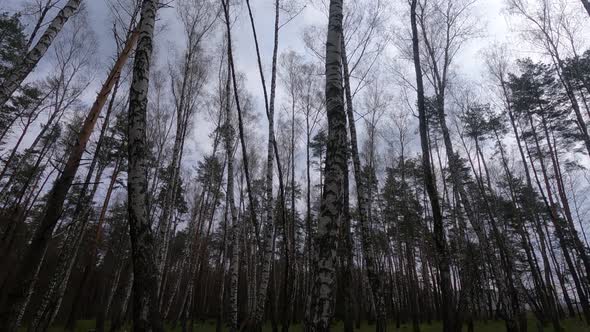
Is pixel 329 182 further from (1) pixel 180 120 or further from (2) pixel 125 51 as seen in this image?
(1) pixel 180 120

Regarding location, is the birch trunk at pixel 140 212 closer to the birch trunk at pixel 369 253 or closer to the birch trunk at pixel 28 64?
the birch trunk at pixel 28 64

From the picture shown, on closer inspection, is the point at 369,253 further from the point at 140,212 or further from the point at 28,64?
the point at 28,64

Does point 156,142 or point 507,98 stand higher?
point 507,98

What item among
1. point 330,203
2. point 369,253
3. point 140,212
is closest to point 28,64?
point 140,212

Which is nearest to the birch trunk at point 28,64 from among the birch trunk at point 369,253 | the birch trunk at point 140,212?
the birch trunk at point 140,212

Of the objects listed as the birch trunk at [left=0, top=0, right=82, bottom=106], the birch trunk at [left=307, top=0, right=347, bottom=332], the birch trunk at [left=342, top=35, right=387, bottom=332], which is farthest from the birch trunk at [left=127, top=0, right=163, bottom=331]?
the birch trunk at [left=342, top=35, right=387, bottom=332]

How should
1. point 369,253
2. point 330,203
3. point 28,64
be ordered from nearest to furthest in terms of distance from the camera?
point 330,203 < point 28,64 < point 369,253

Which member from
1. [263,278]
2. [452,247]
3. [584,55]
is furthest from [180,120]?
[452,247]

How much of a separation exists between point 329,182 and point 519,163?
2490 centimetres

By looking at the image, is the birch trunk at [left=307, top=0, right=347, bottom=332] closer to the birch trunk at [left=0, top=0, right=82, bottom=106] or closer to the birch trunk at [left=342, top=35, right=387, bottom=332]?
the birch trunk at [left=342, top=35, right=387, bottom=332]

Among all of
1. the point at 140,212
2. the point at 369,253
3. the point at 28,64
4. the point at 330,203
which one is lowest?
the point at 140,212

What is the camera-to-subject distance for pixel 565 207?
14.5m

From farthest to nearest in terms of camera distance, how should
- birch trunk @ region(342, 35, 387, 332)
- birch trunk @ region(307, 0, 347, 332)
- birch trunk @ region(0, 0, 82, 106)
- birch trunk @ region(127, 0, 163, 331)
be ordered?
birch trunk @ region(342, 35, 387, 332), birch trunk @ region(0, 0, 82, 106), birch trunk @ region(307, 0, 347, 332), birch trunk @ region(127, 0, 163, 331)

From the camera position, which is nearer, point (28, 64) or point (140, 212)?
point (140, 212)
